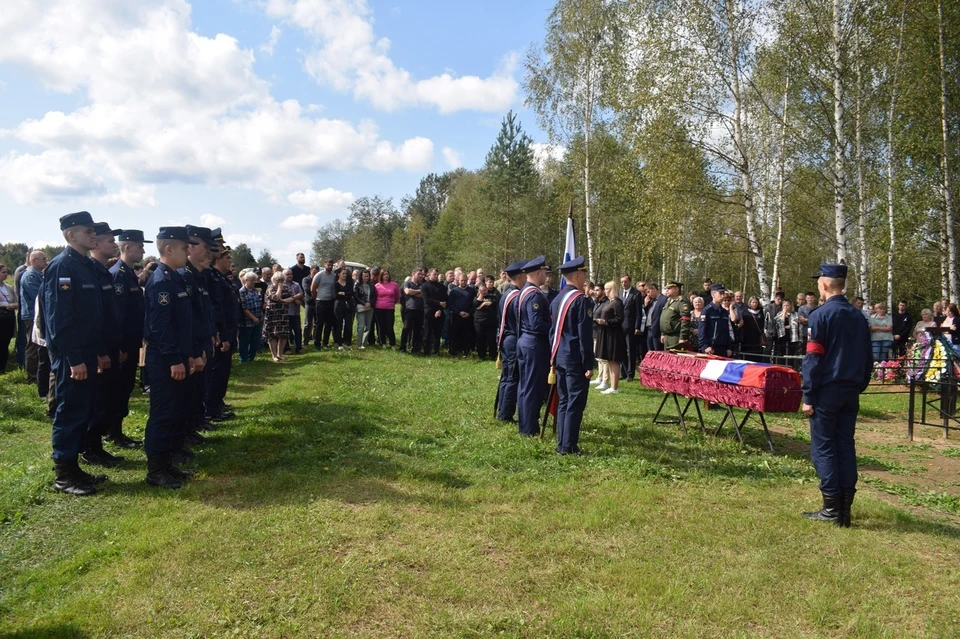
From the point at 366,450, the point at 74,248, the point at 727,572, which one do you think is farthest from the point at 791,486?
the point at 74,248

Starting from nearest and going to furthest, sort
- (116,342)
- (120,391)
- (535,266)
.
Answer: (116,342) < (120,391) < (535,266)

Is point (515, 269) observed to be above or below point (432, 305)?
above

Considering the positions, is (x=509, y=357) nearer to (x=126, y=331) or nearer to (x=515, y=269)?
(x=515, y=269)

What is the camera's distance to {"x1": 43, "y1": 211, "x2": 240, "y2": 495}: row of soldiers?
5.24 m

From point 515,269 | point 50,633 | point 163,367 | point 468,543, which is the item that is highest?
point 515,269

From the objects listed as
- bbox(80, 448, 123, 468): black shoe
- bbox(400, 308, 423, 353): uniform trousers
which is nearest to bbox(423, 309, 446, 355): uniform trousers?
bbox(400, 308, 423, 353): uniform trousers

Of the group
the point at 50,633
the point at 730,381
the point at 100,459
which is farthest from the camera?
the point at 730,381

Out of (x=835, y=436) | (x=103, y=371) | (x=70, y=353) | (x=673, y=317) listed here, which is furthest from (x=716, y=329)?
(x=70, y=353)

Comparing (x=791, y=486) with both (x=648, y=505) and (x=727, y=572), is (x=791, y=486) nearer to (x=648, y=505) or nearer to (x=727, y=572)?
(x=648, y=505)

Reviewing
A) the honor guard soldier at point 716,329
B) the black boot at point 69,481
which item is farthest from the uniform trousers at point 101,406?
the honor guard soldier at point 716,329

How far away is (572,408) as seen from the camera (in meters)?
6.71

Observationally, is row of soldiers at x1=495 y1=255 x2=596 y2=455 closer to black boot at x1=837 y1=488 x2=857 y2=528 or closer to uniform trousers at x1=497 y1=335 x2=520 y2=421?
uniform trousers at x1=497 y1=335 x2=520 y2=421

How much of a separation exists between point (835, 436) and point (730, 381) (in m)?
2.05

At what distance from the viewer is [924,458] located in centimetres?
771
